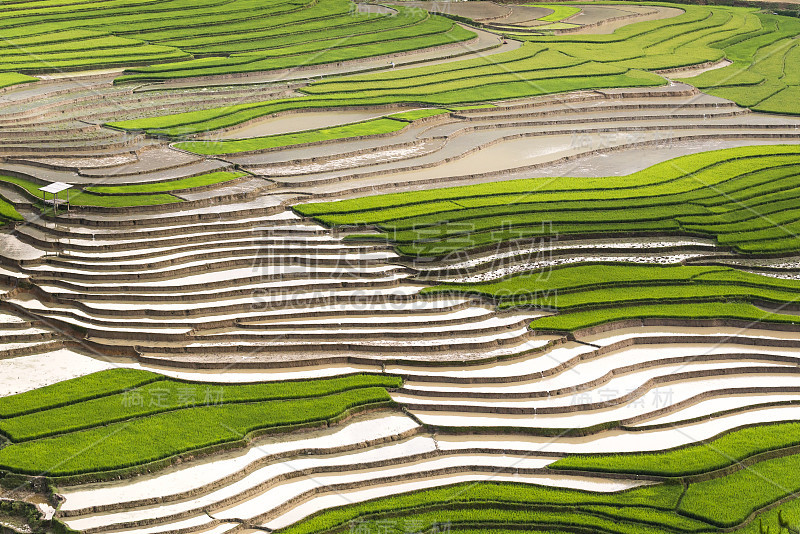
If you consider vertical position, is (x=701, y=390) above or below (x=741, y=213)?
below

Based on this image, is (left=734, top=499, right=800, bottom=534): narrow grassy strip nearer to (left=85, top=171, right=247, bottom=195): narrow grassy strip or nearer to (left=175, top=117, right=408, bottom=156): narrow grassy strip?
(left=85, top=171, right=247, bottom=195): narrow grassy strip

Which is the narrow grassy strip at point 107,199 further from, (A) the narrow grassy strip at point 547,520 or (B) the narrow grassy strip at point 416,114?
(A) the narrow grassy strip at point 547,520

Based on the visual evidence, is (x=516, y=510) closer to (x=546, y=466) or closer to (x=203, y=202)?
(x=546, y=466)

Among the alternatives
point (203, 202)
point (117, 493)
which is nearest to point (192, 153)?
point (203, 202)

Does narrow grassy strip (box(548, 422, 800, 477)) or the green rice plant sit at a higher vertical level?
the green rice plant

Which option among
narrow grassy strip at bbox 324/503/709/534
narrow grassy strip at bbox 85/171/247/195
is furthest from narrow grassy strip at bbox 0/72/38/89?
narrow grassy strip at bbox 324/503/709/534

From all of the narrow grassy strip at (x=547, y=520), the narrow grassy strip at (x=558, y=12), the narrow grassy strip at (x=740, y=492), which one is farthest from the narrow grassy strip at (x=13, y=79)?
the narrow grassy strip at (x=740, y=492)
